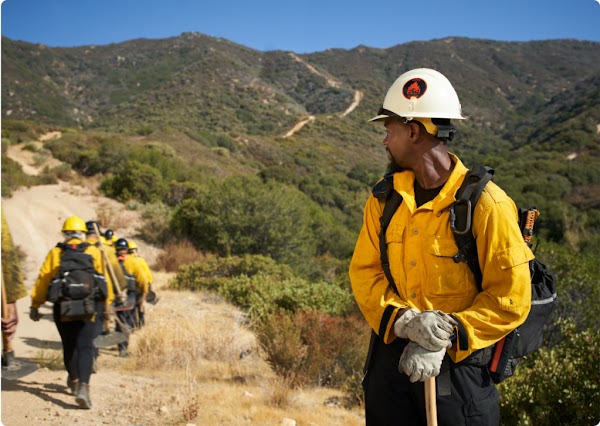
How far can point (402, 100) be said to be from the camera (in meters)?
2.11

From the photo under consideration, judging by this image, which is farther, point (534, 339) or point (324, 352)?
point (324, 352)

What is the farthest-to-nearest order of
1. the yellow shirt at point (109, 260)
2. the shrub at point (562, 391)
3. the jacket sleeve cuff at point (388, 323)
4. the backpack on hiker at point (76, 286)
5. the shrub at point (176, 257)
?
the shrub at point (176, 257), the yellow shirt at point (109, 260), the backpack on hiker at point (76, 286), the shrub at point (562, 391), the jacket sleeve cuff at point (388, 323)

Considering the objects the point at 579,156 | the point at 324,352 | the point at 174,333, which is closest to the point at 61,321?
the point at 174,333

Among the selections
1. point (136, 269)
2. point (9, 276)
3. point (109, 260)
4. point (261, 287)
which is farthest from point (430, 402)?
point (261, 287)

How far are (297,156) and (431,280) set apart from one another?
49.0m

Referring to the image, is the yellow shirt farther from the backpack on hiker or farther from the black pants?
the black pants

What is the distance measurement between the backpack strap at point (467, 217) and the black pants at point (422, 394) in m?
0.40

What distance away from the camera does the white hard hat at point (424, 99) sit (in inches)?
81.7

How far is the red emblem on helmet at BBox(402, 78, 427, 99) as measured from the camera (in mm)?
2084

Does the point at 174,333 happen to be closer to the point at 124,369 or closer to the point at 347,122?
the point at 124,369

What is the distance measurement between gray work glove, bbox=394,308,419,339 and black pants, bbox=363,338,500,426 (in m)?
0.16

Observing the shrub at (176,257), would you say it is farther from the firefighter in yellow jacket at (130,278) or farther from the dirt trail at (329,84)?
the dirt trail at (329,84)

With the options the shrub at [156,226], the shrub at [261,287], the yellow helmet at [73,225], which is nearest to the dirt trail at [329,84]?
the shrub at [156,226]

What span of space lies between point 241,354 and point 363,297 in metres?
4.71
